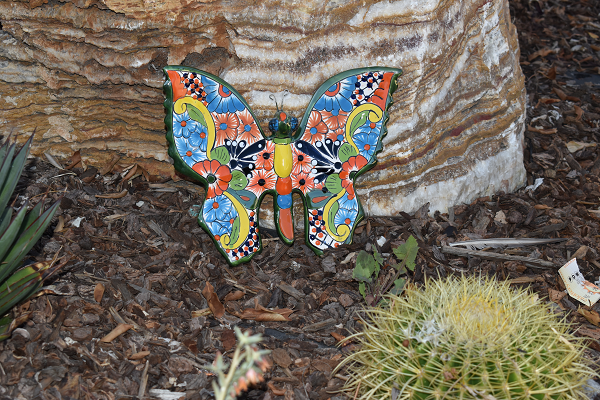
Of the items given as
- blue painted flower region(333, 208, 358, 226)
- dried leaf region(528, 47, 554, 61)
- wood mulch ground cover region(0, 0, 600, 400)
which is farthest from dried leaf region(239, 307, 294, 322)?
dried leaf region(528, 47, 554, 61)

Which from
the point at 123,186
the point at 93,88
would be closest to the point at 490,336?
the point at 123,186

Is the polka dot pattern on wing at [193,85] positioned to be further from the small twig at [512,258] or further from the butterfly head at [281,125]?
the small twig at [512,258]

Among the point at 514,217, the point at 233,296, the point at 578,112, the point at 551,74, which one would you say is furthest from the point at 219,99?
the point at 551,74

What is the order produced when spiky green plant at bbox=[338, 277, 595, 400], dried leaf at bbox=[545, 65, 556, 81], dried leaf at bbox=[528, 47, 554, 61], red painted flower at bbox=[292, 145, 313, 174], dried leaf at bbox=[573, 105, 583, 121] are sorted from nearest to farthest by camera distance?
spiky green plant at bbox=[338, 277, 595, 400], red painted flower at bbox=[292, 145, 313, 174], dried leaf at bbox=[573, 105, 583, 121], dried leaf at bbox=[545, 65, 556, 81], dried leaf at bbox=[528, 47, 554, 61]

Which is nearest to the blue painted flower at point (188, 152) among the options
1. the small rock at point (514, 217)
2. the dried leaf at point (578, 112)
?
the small rock at point (514, 217)

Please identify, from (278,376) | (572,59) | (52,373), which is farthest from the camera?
(572,59)

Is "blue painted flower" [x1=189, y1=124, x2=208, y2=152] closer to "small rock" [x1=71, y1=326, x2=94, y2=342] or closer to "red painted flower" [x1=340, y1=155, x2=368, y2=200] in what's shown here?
"red painted flower" [x1=340, y1=155, x2=368, y2=200]

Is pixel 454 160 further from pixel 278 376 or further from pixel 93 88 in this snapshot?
pixel 93 88
